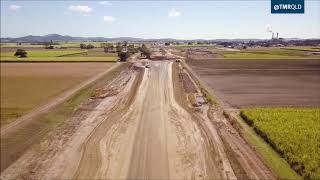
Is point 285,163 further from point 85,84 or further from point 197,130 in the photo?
point 85,84

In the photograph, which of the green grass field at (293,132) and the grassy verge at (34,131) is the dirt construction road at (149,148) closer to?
the grassy verge at (34,131)

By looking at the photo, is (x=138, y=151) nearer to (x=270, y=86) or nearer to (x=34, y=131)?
(x=34, y=131)

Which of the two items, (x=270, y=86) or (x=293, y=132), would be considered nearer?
(x=293, y=132)

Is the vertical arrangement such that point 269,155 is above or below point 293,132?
below

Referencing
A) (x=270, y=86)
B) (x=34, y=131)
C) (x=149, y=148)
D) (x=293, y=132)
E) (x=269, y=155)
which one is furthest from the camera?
(x=270, y=86)

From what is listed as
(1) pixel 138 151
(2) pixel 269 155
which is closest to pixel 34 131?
(1) pixel 138 151

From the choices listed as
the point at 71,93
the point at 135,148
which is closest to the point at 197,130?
the point at 135,148

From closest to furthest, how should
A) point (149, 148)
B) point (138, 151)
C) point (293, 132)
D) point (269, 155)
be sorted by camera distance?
1. point (269, 155)
2. point (138, 151)
3. point (149, 148)
4. point (293, 132)
